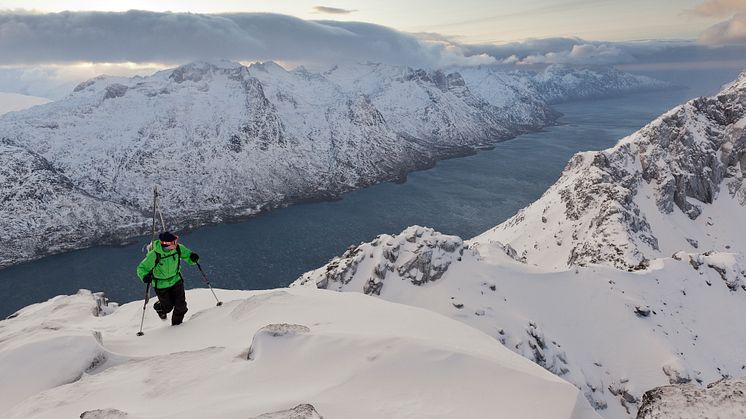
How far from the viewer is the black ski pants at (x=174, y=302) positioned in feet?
49.5

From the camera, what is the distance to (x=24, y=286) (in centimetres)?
13462

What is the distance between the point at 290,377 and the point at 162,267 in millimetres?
8329

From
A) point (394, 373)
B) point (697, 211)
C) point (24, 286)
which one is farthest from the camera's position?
Result: point (24, 286)

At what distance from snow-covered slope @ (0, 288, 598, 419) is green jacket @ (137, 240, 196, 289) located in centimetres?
239

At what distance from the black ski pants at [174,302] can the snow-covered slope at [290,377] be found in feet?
5.86

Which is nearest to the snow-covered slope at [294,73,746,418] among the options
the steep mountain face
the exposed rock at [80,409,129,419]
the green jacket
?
the steep mountain face

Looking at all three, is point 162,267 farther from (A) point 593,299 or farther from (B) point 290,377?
(A) point 593,299

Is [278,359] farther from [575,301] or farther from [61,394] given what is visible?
[575,301]

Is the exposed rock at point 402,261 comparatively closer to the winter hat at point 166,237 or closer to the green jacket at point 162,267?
the green jacket at point 162,267

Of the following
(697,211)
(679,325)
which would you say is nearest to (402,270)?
(679,325)

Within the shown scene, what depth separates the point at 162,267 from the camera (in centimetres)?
1475

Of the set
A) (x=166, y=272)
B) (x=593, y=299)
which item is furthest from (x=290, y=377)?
(x=593, y=299)

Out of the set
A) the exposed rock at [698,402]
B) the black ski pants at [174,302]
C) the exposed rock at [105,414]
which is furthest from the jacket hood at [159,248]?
the exposed rock at [698,402]

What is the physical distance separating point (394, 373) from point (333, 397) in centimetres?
157
